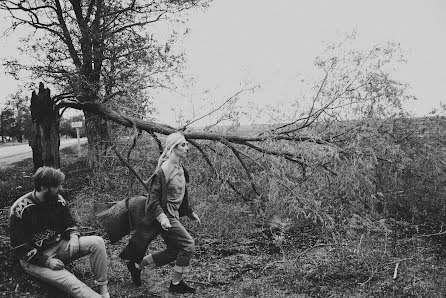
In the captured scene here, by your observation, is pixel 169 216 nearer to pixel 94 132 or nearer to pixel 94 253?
pixel 94 253

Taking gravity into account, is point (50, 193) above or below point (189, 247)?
above

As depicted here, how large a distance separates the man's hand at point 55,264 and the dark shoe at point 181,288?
4.49 feet

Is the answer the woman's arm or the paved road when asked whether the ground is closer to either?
the woman's arm

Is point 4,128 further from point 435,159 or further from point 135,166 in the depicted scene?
point 435,159

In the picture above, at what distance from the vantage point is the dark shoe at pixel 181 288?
4.47 meters

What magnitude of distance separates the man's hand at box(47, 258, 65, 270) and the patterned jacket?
1.6 inches


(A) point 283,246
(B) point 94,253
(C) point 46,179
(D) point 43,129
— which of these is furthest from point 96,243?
(A) point 283,246

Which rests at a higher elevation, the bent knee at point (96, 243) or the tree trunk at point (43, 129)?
the tree trunk at point (43, 129)

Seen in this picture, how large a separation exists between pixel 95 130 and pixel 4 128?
53858 millimetres

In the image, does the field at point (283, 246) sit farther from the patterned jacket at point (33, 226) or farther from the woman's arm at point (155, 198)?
the woman's arm at point (155, 198)

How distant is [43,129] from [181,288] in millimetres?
3525

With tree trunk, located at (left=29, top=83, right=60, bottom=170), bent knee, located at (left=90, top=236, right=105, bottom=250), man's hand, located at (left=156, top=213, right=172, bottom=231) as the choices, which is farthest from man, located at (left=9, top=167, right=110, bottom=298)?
tree trunk, located at (left=29, top=83, right=60, bottom=170)

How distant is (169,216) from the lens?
435 cm

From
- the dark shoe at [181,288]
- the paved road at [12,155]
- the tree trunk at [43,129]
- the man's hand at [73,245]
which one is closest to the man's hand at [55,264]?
the man's hand at [73,245]
